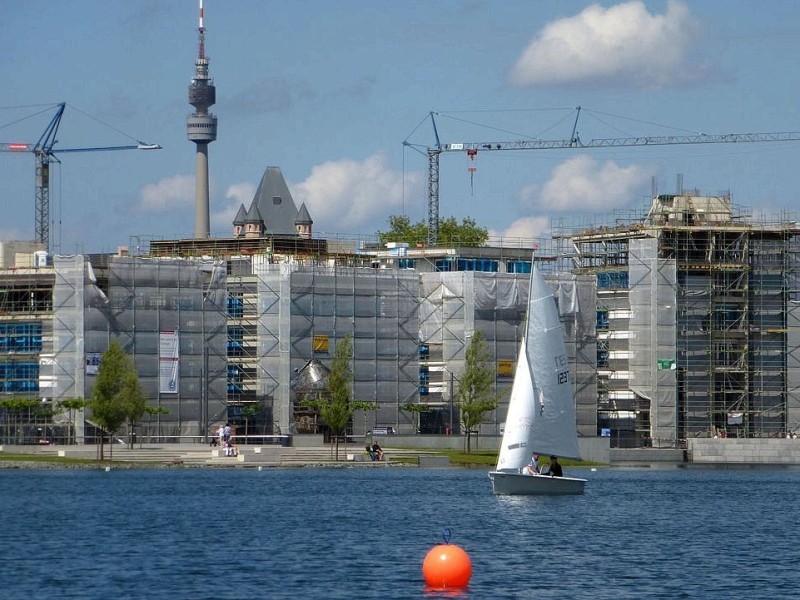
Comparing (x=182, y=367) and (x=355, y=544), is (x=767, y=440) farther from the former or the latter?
(x=355, y=544)

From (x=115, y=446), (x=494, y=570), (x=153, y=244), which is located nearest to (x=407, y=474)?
(x=115, y=446)

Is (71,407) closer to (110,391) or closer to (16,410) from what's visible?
(16,410)

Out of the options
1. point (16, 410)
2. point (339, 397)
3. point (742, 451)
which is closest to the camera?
point (339, 397)

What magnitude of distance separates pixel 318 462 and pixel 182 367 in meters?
20.7

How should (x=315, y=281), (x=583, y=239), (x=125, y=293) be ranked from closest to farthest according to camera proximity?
(x=125, y=293) < (x=315, y=281) < (x=583, y=239)

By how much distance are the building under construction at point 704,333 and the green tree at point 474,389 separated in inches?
695

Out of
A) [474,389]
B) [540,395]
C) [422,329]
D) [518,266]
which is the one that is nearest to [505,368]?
[422,329]

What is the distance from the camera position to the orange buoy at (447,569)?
50.1 m

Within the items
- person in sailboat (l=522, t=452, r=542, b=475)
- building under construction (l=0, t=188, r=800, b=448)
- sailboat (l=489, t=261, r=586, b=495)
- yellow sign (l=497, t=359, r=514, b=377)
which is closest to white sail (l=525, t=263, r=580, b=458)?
sailboat (l=489, t=261, r=586, b=495)

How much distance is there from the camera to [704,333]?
150 metres

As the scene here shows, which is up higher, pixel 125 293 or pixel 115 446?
pixel 125 293

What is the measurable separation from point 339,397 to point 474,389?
544 inches

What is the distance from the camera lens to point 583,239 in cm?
15950

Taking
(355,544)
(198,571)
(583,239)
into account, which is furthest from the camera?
(583,239)
